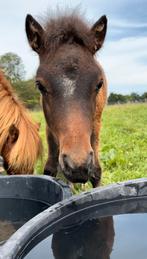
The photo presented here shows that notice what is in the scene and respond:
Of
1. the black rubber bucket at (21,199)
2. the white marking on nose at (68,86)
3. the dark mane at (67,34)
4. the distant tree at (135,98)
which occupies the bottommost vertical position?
the distant tree at (135,98)

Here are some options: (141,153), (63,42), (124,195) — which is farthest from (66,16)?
(141,153)

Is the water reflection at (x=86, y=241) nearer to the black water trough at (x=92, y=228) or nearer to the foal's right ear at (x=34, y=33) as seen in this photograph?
the black water trough at (x=92, y=228)

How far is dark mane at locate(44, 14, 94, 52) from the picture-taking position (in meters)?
2.91

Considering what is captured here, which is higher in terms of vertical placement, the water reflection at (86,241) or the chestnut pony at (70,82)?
the chestnut pony at (70,82)

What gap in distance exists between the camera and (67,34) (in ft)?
9.65

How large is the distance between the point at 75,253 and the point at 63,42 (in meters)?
1.83

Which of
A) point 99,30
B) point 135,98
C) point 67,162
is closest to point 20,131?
point 99,30

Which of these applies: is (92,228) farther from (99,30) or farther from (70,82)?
(99,30)

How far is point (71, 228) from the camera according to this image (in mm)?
1707

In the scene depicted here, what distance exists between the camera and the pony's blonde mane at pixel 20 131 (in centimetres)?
330

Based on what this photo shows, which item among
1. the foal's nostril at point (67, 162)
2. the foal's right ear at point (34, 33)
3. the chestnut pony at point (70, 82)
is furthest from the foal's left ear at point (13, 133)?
the foal's nostril at point (67, 162)

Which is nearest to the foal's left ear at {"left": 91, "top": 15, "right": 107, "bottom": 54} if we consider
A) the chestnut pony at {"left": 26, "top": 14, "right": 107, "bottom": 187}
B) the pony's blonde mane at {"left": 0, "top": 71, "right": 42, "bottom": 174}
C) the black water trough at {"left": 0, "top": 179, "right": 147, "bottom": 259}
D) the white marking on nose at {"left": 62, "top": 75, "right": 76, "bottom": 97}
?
the chestnut pony at {"left": 26, "top": 14, "right": 107, "bottom": 187}

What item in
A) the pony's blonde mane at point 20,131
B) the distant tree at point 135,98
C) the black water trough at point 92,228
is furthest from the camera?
the distant tree at point 135,98

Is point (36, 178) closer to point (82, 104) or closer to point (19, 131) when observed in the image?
point (82, 104)
